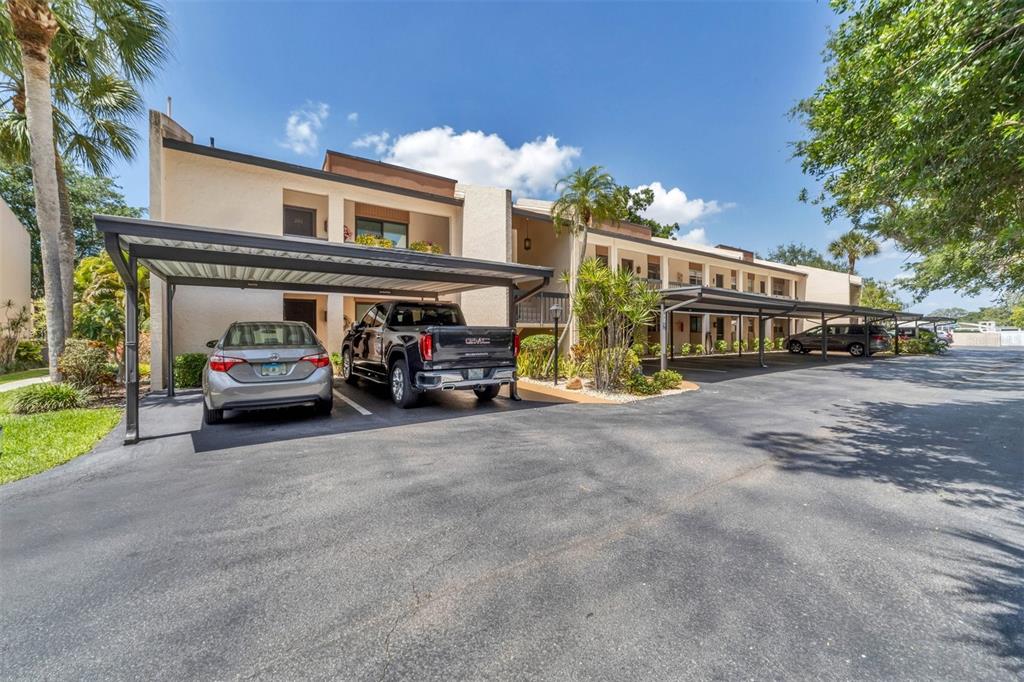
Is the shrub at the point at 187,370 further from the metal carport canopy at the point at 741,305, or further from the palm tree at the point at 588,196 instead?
the metal carport canopy at the point at 741,305

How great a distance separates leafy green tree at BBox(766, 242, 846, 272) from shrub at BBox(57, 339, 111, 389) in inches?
2670

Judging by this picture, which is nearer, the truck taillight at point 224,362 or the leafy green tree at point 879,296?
the truck taillight at point 224,362

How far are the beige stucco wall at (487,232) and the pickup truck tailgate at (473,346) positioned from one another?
6.80m

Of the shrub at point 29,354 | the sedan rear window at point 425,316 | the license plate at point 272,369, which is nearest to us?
the license plate at point 272,369

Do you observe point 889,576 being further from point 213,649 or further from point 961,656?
point 213,649

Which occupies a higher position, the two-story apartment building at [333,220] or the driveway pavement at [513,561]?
the two-story apartment building at [333,220]

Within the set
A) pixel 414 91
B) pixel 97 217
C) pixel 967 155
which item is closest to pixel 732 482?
pixel 967 155

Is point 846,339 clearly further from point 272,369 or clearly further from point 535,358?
point 272,369

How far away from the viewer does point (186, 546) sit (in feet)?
9.92

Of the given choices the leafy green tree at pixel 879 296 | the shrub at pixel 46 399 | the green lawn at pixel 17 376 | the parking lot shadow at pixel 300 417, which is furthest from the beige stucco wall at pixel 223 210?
the leafy green tree at pixel 879 296

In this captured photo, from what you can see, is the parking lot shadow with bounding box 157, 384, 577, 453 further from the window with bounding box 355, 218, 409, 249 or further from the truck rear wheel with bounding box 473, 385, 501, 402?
the window with bounding box 355, 218, 409, 249

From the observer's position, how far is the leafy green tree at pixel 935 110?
4.26 metres

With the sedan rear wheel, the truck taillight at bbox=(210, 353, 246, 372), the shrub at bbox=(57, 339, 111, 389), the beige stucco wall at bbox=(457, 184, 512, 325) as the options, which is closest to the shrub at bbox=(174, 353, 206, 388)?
the shrub at bbox=(57, 339, 111, 389)

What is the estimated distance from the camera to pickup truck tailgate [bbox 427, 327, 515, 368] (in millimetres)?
7453
